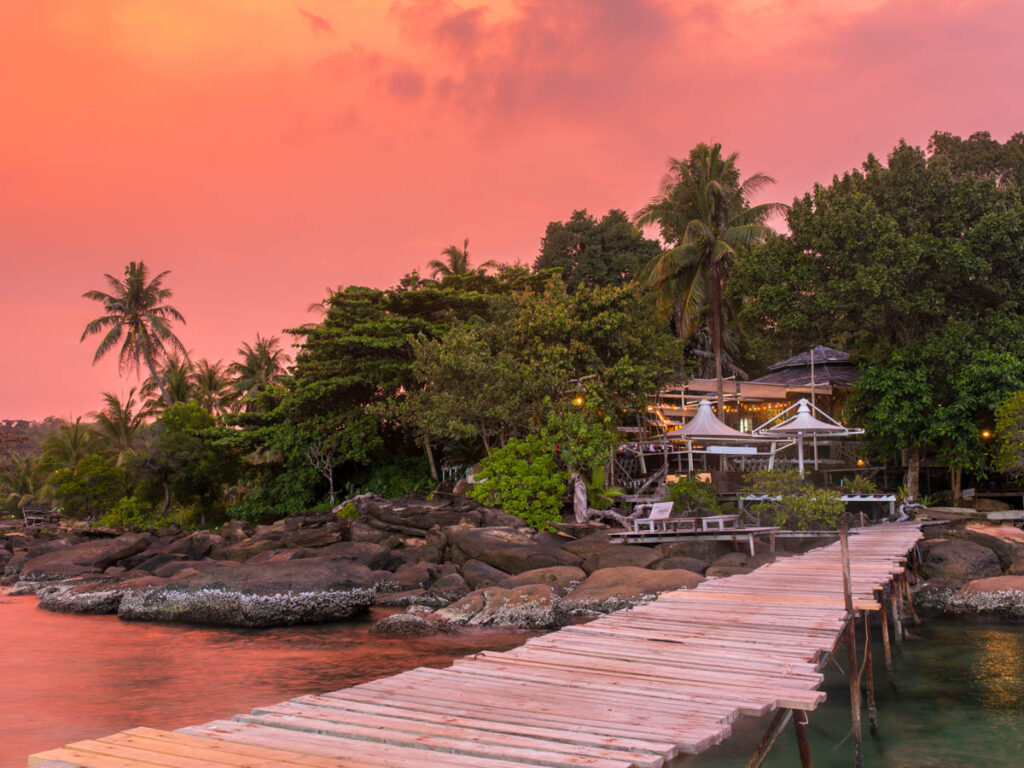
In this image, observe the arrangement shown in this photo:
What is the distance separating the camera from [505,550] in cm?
2014

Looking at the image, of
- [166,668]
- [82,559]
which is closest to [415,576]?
[166,668]

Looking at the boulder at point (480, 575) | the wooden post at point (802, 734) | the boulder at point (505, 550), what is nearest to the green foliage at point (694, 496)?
the boulder at point (505, 550)

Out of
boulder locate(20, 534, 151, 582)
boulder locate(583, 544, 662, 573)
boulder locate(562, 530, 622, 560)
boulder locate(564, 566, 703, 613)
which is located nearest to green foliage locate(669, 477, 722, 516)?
boulder locate(562, 530, 622, 560)

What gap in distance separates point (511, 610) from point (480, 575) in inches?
130

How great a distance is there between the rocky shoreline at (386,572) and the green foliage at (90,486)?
11.5 meters

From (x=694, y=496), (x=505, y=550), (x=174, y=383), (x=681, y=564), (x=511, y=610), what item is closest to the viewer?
(x=511, y=610)

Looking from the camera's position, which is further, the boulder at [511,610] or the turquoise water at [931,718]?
the boulder at [511,610]

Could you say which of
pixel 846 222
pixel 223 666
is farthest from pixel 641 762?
pixel 846 222

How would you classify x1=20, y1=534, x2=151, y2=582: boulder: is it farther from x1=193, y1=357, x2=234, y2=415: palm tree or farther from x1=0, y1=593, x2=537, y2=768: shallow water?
x1=193, y1=357, x2=234, y2=415: palm tree

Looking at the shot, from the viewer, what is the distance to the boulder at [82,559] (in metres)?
24.5

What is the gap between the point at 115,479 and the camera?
128 ft

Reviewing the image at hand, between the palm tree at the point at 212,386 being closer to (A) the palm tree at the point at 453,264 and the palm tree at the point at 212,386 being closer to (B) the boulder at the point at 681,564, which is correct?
(A) the palm tree at the point at 453,264

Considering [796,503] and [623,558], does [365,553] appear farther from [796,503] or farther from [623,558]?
[796,503]

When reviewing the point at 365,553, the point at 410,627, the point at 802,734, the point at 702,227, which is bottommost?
the point at 410,627
